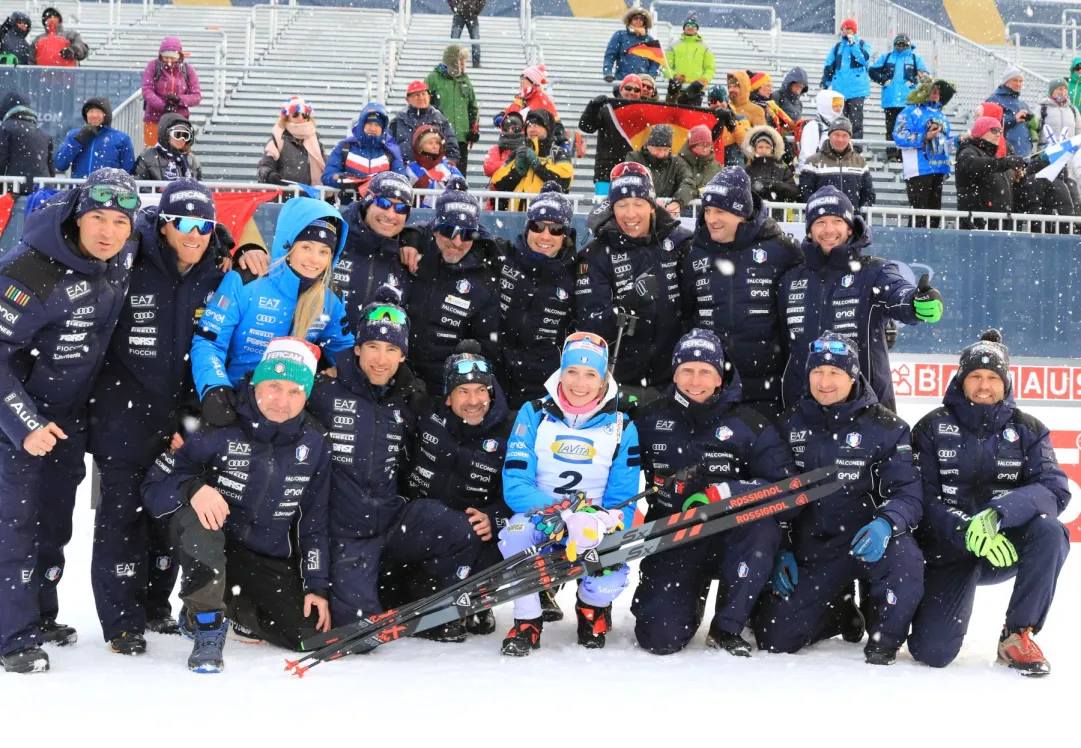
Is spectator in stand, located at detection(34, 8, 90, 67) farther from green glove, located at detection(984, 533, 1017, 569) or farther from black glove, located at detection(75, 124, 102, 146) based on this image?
green glove, located at detection(984, 533, 1017, 569)

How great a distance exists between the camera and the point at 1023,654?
227 inches

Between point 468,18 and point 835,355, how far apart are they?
1250cm

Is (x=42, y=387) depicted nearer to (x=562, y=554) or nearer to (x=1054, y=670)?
(x=562, y=554)

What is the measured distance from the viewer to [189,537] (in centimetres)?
554

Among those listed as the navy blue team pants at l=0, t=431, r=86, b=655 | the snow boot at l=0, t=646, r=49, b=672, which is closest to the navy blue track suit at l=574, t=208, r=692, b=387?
the navy blue team pants at l=0, t=431, r=86, b=655

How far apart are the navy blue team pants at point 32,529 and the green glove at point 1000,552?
13.9ft

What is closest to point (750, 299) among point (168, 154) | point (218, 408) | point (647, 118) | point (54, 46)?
point (218, 408)

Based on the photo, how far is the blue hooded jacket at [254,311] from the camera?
5902 mm

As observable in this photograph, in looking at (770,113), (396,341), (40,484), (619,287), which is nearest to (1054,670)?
(619,287)

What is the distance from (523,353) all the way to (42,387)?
2.64m

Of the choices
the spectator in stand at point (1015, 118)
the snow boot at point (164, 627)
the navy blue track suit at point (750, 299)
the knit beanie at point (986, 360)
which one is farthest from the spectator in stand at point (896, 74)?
the snow boot at point (164, 627)

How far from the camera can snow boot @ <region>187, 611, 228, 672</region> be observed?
538 cm

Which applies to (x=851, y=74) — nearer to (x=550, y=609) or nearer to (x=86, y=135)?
(x=86, y=135)

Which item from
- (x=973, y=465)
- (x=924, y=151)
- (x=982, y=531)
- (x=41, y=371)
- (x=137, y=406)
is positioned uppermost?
(x=924, y=151)
